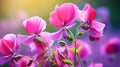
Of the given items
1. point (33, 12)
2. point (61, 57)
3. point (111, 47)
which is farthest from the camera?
point (33, 12)

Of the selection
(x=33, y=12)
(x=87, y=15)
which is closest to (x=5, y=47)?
(x=87, y=15)

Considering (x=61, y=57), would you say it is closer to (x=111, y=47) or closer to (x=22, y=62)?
(x=22, y=62)

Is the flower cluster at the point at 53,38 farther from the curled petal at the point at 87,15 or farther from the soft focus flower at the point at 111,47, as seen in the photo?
the soft focus flower at the point at 111,47

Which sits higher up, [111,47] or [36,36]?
[36,36]

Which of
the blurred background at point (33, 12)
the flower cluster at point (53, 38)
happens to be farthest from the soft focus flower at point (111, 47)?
the flower cluster at point (53, 38)

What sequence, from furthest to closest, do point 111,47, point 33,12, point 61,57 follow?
1. point 33,12
2. point 111,47
3. point 61,57

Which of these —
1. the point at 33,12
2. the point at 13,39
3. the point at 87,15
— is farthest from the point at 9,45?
the point at 33,12

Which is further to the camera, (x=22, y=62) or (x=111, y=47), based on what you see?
(x=111, y=47)

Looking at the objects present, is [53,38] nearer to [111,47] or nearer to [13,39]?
[13,39]
